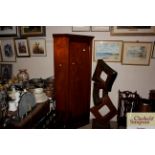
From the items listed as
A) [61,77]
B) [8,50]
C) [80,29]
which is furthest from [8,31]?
[61,77]

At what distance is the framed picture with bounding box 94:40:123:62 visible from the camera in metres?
1.19

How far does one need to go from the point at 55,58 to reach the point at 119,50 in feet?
1.47

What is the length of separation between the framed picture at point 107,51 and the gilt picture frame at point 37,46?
363mm

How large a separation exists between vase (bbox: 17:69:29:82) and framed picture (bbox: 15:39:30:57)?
10 centimetres

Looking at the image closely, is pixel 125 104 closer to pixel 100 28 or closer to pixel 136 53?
pixel 136 53

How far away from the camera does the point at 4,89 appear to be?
120 centimetres

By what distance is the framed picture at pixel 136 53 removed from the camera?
117 centimetres

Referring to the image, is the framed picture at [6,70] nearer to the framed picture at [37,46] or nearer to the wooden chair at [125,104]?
the framed picture at [37,46]

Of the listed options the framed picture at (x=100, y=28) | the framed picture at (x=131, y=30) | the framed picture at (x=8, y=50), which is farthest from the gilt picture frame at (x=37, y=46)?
the framed picture at (x=131, y=30)

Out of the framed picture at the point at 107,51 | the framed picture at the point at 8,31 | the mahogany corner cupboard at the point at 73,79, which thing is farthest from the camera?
the mahogany corner cupboard at the point at 73,79

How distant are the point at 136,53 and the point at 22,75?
80cm

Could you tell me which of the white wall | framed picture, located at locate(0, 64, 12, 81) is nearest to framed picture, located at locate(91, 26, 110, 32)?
the white wall

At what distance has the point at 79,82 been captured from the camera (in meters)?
1.42
